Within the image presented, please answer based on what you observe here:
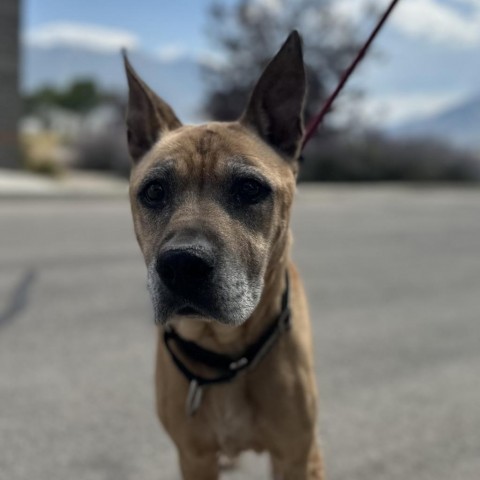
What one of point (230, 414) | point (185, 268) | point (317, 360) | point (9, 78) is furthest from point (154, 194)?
point (9, 78)

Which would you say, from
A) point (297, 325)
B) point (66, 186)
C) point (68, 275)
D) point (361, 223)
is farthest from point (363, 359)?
point (66, 186)

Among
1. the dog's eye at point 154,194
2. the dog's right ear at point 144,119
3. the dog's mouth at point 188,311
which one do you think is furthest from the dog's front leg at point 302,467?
the dog's right ear at point 144,119

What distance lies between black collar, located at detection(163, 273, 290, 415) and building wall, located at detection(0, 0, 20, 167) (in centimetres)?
1821

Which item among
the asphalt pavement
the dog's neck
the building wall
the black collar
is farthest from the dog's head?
the building wall

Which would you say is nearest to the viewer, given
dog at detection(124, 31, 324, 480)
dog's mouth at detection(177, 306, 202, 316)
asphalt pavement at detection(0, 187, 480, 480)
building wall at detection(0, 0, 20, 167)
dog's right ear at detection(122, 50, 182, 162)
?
dog's mouth at detection(177, 306, 202, 316)

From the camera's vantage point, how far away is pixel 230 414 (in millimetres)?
3074

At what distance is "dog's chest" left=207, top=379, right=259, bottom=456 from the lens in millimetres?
3072

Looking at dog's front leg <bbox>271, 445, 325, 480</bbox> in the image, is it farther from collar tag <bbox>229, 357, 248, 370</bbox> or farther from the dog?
collar tag <bbox>229, 357, 248, 370</bbox>

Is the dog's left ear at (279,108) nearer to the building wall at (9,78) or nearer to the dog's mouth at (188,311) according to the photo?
the dog's mouth at (188,311)

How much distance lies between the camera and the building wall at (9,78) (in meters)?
20.1

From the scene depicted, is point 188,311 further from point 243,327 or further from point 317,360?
point 317,360

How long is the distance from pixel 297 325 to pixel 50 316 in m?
3.44

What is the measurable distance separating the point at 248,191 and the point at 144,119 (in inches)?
30.3

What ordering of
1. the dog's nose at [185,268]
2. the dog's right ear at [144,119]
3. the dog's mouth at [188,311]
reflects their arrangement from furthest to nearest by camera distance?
the dog's right ear at [144,119]
the dog's mouth at [188,311]
the dog's nose at [185,268]
